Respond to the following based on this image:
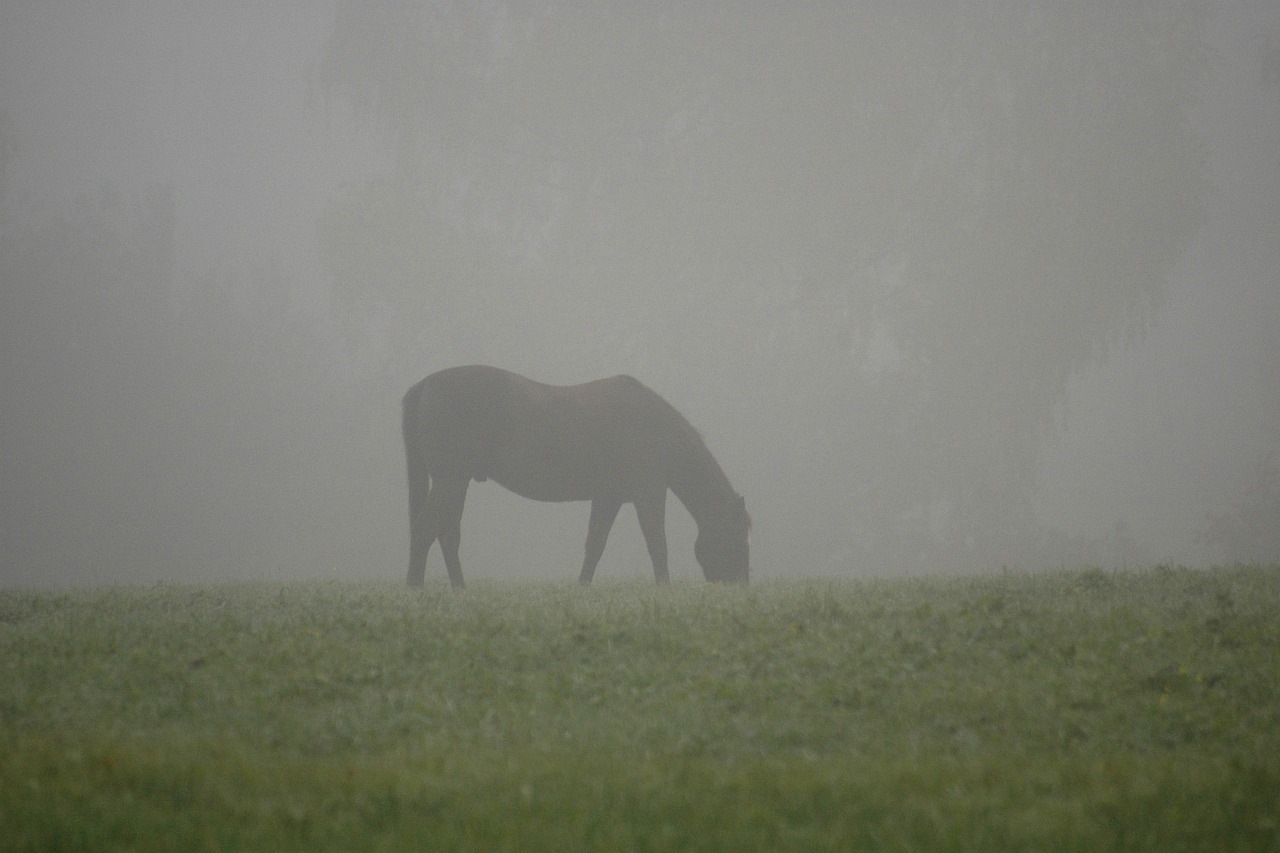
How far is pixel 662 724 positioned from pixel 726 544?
1178cm

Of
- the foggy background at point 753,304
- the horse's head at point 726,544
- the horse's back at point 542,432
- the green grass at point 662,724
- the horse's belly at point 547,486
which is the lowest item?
the green grass at point 662,724

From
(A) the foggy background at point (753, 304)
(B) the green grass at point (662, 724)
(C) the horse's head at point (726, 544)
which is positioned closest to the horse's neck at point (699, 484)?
(C) the horse's head at point (726, 544)

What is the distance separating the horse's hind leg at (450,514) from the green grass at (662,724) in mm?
4917

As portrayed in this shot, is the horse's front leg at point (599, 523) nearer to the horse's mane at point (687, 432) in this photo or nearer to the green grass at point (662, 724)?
the horse's mane at point (687, 432)

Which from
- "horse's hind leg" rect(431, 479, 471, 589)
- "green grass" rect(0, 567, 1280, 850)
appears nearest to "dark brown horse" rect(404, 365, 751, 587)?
"horse's hind leg" rect(431, 479, 471, 589)

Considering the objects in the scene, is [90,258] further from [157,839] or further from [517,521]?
[157,839]

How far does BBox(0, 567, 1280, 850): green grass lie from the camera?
224 inches

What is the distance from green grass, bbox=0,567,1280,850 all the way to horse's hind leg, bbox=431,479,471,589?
194 inches

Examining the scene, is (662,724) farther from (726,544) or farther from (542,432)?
Result: (726,544)

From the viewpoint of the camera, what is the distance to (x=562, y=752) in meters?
7.04

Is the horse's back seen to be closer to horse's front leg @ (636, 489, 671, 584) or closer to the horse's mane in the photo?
the horse's mane

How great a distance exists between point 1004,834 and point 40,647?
8.81 metres

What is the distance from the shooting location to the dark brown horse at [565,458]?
17.6 metres

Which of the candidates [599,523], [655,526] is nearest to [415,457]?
[599,523]
